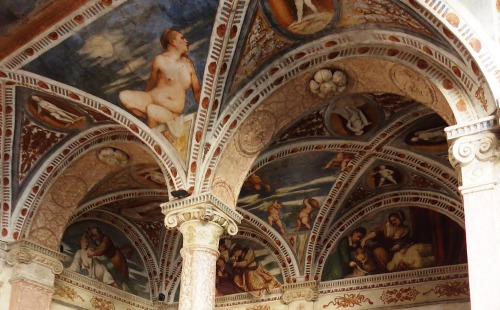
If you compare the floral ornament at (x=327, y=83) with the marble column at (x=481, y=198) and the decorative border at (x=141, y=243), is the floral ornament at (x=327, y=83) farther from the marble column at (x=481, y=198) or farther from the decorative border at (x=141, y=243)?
the decorative border at (x=141, y=243)

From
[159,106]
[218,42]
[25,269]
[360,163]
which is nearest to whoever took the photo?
[218,42]

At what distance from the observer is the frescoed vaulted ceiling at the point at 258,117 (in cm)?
881

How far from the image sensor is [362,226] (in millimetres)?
13727

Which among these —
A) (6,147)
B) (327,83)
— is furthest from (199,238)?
(6,147)

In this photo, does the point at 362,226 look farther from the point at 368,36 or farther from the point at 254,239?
the point at 368,36

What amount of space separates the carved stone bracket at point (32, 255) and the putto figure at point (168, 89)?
307 cm

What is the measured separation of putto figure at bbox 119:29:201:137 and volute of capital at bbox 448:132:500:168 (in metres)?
3.73

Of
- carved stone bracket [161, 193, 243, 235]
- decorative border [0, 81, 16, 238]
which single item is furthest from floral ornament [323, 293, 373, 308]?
decorative border [0, 81, 16, 238]

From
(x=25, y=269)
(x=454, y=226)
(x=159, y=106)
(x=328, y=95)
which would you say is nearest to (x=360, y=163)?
(x=454, y=226)

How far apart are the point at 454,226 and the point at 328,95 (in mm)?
4423

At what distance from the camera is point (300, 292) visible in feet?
44.7

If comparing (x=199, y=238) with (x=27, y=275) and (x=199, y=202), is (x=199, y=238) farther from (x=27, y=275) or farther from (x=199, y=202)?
(x=27, y=275)

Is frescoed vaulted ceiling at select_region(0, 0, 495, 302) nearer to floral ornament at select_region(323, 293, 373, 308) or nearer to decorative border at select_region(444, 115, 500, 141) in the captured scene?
decorative border at select_region(444, 115, 500, 141)

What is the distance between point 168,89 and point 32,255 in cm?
376
